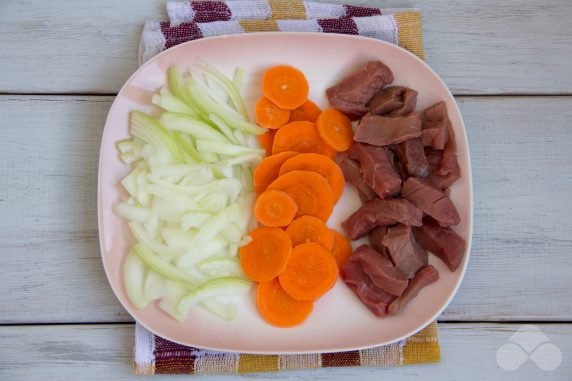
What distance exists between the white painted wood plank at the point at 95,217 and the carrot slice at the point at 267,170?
582 millimetres

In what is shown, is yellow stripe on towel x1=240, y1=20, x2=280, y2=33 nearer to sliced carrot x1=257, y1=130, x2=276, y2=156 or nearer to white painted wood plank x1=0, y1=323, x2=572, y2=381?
sliced carrot x1=257, y1=130, x2=276, y2=156

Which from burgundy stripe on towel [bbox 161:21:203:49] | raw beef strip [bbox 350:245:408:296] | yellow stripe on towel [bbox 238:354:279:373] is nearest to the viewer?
raw beef strip [bbox 350:245:408:296]

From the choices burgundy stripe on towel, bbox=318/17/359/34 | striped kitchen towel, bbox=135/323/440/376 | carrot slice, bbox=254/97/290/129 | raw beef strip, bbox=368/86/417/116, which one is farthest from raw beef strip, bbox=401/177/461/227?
burgundy stripe on towel, bbox=318/17/359/34

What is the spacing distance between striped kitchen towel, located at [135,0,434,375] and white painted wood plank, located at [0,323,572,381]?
0.14 feet

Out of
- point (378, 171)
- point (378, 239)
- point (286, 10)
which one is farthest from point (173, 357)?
point (286, 10)

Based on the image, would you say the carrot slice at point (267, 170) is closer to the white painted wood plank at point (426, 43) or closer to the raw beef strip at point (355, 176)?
the raw beef strip at point (355, 176)

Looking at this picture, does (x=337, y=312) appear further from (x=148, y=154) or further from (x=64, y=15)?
(x=64, y=15)

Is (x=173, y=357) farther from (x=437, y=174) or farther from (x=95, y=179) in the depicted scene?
(x=437, y=174)

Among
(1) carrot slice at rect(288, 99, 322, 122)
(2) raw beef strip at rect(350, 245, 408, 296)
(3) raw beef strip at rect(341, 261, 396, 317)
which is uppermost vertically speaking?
(1) carrot slice at rect(288, 99, 322, 122)

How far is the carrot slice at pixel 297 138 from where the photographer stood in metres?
2.01

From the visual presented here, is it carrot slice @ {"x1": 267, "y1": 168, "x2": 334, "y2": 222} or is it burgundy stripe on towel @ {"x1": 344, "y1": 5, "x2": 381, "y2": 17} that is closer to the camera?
carrot slice @ {"x1": 267, "y1": 168, "x2": 334, "y2": 222}

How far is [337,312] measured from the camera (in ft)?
6.41

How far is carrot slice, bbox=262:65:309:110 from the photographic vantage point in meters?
2.02

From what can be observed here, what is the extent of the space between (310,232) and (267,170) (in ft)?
0.82
